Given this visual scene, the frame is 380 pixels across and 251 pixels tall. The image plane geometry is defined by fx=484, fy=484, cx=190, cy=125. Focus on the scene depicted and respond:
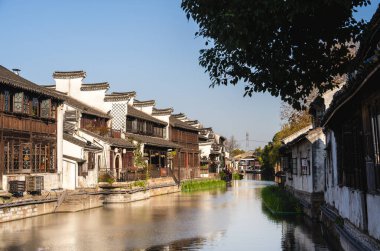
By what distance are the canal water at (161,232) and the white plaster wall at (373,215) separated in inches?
242

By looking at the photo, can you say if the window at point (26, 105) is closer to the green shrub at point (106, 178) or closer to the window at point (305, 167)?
the green shrub at point (106, 178)

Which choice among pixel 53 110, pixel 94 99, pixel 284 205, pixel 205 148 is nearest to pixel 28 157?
pixel 53 110

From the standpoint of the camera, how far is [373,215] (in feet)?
35.8

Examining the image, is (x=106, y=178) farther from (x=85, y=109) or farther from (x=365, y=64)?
(x=365, y=64)

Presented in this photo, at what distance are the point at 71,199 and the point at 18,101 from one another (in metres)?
6.96

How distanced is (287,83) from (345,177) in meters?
5.12

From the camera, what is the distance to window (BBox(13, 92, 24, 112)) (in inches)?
1128

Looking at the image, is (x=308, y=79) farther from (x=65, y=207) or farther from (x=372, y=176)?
(x=65, y=207)

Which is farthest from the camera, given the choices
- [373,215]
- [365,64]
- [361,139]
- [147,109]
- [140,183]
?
[147,109]

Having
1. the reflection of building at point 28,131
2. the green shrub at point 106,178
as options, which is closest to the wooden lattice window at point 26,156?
the reflection of building at point 28,131

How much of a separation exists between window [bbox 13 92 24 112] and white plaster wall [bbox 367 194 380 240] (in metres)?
22.7

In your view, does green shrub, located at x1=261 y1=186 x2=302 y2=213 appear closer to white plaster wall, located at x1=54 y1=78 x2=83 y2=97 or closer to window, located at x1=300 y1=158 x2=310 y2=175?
window, located at x1=300 y1=158 x2=310 y2=175

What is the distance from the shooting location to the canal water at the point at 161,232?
18.0 m

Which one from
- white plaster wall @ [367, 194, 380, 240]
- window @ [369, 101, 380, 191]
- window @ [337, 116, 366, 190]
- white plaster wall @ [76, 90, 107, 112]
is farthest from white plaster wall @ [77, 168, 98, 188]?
window @ [369, 101, 380, 191]
